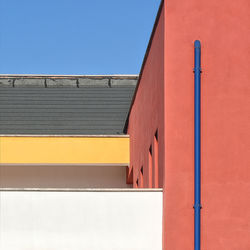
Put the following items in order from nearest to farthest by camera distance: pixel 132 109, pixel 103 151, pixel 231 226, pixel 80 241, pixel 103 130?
pixel 231 226, pixel 80 241, pixel 132 109, pixel 103 151, pixel 103 130

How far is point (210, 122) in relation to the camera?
11.3 meters

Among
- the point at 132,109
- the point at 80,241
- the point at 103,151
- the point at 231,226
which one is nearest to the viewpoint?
the point at 231,226

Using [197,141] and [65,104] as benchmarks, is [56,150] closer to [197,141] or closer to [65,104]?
[65,104]

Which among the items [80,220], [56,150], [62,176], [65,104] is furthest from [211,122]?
[65,104]

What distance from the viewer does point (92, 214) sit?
1178cm

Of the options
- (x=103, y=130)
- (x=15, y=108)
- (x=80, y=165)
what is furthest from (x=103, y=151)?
(x=15, y=108)

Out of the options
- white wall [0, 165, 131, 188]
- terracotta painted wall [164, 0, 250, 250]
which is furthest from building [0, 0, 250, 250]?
white wall [0, 165, 131, 188]

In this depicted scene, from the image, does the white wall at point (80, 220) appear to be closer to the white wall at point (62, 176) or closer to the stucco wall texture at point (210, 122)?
the stucco wall texture at point (210, 122)

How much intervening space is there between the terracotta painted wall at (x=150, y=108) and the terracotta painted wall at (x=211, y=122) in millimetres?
386

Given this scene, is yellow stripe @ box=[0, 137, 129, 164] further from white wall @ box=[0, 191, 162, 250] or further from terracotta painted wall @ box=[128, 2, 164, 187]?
white wall @ box=[0, 191, 162, 250]

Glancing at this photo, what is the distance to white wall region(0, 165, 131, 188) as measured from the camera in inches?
952

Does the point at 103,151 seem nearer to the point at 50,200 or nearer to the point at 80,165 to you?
the point at 80,165

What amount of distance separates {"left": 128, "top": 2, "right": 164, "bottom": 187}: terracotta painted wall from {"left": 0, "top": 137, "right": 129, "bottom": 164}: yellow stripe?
3107mm

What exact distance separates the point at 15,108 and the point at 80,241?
583 inches
